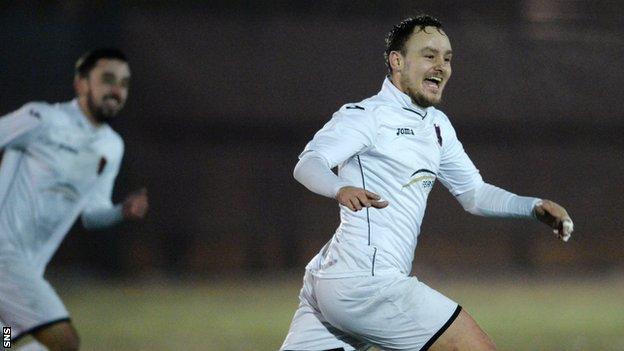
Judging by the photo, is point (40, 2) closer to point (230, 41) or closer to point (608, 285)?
point (230, 41)

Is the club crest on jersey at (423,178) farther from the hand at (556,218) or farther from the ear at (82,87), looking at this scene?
the ear at (82,87)

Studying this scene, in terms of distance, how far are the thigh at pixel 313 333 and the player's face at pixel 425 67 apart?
838 millimetres

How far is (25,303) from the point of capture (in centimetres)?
577

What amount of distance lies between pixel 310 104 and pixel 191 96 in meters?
1.15

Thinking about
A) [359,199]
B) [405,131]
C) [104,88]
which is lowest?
[104,88]

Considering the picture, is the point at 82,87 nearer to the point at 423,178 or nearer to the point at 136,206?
the point at 136,206

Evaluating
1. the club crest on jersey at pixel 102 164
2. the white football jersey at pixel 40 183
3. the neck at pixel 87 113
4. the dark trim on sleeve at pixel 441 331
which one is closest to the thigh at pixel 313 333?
the dark trim on sleeve at pixel 441 331

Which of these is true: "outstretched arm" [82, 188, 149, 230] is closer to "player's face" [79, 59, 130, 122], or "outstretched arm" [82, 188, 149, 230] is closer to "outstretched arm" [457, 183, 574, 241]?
"player's face" [79, 59, 130, 122]

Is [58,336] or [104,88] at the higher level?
[104,88]

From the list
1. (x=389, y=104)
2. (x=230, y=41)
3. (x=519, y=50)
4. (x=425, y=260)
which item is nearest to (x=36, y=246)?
(x=389, y=104)

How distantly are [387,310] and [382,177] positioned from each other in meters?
0.50

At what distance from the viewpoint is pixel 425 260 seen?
419 inches

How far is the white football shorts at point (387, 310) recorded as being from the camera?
3932 millimetres
